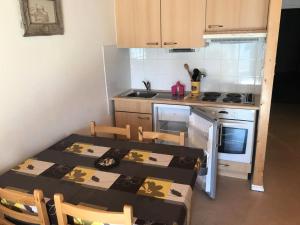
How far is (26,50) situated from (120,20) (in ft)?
4.54

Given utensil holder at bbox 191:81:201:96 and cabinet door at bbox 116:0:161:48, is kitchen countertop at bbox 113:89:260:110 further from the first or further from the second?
cabinet door at bbox 116:0:161:48

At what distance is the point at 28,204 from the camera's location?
4.05ft

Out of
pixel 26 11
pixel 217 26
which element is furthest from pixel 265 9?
pixel 26 11

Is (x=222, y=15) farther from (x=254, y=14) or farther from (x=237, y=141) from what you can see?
(x=237, y=141)

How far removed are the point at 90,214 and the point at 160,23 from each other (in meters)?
2.25

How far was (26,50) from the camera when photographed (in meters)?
1.83

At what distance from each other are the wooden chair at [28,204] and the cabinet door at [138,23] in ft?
6.95

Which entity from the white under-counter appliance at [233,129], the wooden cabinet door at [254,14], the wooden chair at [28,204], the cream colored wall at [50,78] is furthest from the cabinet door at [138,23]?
the wooden chair at [28,204]

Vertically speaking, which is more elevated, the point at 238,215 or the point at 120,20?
the point at 120,20

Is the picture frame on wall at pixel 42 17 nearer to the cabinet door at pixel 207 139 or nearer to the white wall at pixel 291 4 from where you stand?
the cabinet door at pixel 207 139

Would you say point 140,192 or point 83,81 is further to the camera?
point 83,81

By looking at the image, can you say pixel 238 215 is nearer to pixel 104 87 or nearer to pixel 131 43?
pixel 104 87

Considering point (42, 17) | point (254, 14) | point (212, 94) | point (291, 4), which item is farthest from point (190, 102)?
point (291, 4)

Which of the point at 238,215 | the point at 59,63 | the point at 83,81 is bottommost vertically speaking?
the point at 238,215
